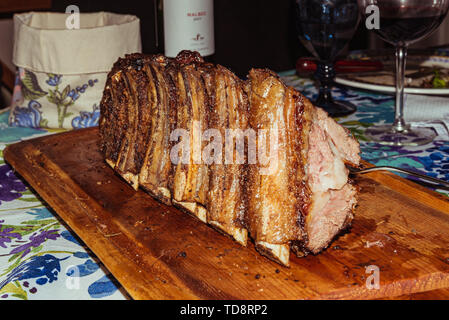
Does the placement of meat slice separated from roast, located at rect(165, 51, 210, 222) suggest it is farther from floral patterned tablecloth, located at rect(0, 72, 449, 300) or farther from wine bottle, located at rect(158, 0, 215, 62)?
wine bottle, located at rect(158, 0, 215, 62)

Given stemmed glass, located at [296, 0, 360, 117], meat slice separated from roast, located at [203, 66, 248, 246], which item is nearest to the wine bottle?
stemmed glass, located at [296, 0, 360, 117]

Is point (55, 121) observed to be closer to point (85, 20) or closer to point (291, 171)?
point (85, 20)

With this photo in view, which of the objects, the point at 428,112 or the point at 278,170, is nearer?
the point at 278,170

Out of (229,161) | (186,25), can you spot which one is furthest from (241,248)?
(186,25)

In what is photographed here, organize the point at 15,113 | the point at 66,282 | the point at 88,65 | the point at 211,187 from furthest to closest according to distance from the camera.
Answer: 1. the point at 15,113
2. the point at 88,65
3. the point at 211,187
4. the point at 66,282

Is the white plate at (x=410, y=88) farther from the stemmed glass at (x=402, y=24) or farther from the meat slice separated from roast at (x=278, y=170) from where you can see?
the meat slice separated from roast at (x=278, y=170)

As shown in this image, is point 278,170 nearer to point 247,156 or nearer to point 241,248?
point 247,156
